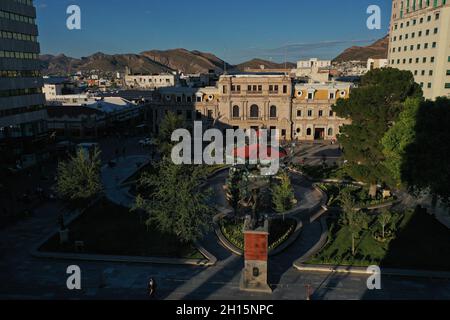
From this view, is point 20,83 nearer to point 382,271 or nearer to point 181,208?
point 181,208

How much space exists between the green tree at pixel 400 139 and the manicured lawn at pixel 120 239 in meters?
19.5

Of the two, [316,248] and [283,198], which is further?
[283,198]

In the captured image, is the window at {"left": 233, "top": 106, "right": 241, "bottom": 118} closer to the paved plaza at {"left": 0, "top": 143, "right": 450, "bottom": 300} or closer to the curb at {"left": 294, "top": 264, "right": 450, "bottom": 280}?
the paved plaza at {"left": 0, "top": 143, "right": 450, "bottom": 300}

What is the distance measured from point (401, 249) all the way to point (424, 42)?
7189 centimetres

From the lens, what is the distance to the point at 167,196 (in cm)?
2611

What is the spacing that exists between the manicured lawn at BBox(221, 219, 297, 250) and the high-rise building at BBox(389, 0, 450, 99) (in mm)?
64025

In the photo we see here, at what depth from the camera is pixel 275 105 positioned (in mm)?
71188

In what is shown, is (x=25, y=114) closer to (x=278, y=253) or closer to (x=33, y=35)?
(x=33, y=35)

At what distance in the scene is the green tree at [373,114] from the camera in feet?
112

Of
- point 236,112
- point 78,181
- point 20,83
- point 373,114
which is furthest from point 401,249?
point 20,83

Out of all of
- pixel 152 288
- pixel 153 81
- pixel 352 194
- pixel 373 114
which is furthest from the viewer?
pixel 153 81

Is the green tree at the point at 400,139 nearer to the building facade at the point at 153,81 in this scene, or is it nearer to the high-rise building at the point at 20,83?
the high-rise building at the point at 20,83
